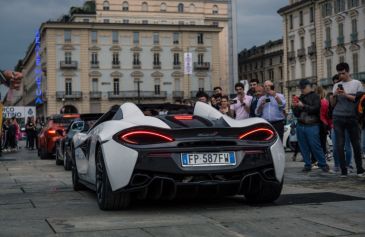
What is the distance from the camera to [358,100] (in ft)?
32.6

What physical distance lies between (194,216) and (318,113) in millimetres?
5564

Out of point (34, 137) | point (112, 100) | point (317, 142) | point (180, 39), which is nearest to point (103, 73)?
point (112, 100)

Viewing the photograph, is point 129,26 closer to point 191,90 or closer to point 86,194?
point 191,90

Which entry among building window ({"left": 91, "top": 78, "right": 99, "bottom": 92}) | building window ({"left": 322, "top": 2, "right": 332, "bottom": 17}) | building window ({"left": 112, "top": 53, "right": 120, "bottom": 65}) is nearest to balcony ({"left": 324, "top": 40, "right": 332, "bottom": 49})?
building window ({"left": 322, "top": 2, "right": 332, "bottom": 17})

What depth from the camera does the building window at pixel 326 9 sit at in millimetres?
78656

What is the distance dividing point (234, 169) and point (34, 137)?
28.6 meters

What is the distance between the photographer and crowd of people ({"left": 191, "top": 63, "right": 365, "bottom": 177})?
10219mm

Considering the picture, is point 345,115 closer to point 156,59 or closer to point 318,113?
point 318,113

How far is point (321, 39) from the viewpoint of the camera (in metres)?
80.7

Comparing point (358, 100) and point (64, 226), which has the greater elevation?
point (358, 100)

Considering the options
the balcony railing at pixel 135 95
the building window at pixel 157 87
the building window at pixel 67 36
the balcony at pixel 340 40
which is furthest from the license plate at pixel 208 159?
the building window at pixel 157 87

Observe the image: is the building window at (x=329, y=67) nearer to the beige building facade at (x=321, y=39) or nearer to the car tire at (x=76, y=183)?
the beige building facade at (x=321, y=39)

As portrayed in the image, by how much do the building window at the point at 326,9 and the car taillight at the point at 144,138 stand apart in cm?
7553

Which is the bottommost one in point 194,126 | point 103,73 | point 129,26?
point 194,126
